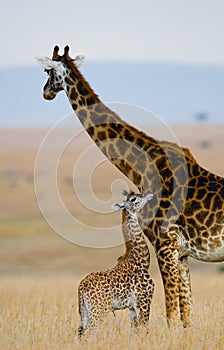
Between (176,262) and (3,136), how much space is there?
269 feet

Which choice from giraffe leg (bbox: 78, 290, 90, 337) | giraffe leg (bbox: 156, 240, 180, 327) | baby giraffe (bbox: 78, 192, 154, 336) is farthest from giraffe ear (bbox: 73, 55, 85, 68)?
giraffe leg (bbox: 78, 290, 90, 337)

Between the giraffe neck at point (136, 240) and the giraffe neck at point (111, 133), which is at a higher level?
the giraffe neck at point (111, 133)

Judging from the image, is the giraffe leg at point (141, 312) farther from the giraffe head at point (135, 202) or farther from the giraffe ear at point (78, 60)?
the giraffe ear at point (78, 60)

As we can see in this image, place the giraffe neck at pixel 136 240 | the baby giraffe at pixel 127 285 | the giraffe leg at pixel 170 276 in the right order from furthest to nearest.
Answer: the giraffe neck at pixel 136 240, the giraffe leg at pixel 170 276, the baby giraffe at pixel 127 285

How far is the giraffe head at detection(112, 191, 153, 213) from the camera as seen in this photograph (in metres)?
9.50

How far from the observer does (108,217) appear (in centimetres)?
3534

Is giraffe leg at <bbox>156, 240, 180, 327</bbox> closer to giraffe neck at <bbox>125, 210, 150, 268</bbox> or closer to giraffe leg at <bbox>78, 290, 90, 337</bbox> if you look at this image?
giraffe neck at <bbox>125, 210, 150, 268</bbox>

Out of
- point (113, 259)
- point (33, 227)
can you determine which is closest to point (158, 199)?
point (113, 259)

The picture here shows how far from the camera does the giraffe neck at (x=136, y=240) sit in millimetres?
9664

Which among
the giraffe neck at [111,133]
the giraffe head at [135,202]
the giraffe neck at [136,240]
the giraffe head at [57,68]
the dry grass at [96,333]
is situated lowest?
the dry grass at [96,333]

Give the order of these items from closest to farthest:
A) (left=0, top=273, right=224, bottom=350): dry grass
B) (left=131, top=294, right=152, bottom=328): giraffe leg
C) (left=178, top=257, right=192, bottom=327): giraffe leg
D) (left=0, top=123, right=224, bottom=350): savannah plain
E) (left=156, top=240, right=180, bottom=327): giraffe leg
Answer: (left=0, top=273, right=224, bottom=350): dry grass
(left=0, top=123, right=224, bottom=350): savannah plain
(left=131, top=294, right=152, bottom=328): giraffe leg
(left=156, top=240, right=180, bottom=327): giraffe leg
(left=178, top=257, right=192, bottom=327): giraffe leg

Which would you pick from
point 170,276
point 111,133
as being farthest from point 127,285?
point 111,133

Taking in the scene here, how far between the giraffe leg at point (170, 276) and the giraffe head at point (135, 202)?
17.9 inches

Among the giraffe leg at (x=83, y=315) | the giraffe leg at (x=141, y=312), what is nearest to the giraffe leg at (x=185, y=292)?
the giraffe leg at (x=141, y=312)
